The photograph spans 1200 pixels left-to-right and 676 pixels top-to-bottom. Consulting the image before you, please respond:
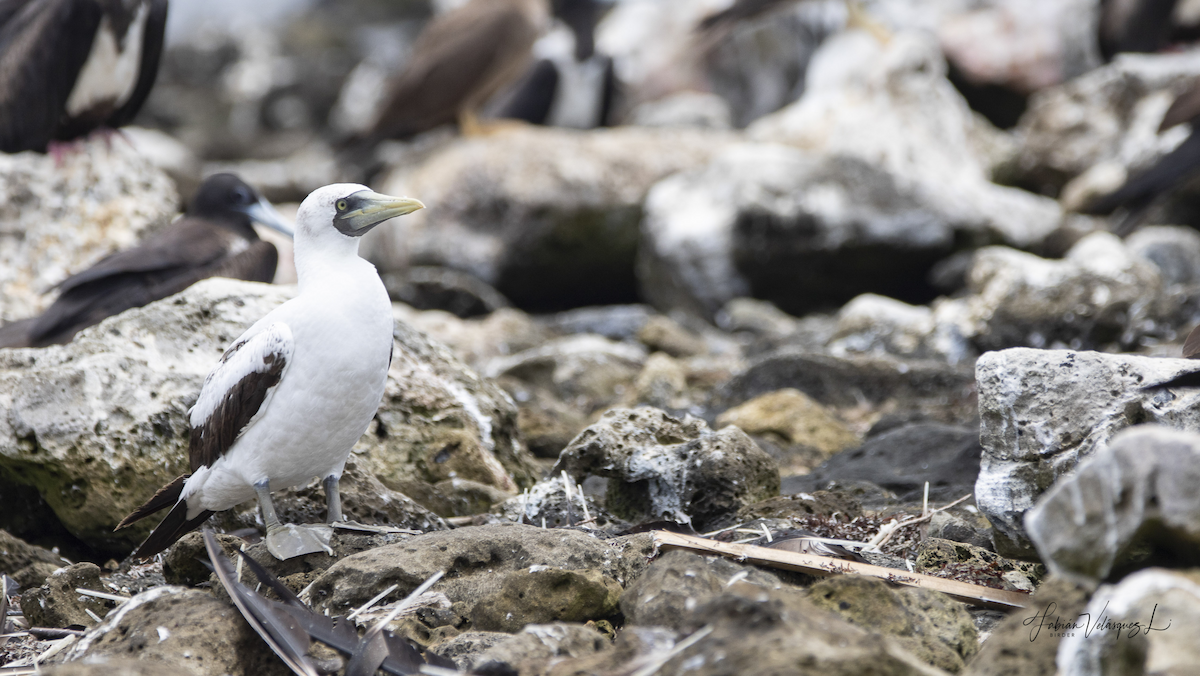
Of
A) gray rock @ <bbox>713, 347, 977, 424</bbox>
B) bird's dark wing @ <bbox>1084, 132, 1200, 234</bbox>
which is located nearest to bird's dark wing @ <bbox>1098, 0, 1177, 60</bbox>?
bird's dark wing @ <bbox>1084, 132, 1200, 234</bbox>

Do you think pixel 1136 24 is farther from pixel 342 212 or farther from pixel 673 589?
pixel 673 589

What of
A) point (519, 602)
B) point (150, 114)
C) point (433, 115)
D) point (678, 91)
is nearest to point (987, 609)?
point (519, 602)

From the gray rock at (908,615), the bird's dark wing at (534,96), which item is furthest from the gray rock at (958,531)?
the bird's dark wing at (534,96)

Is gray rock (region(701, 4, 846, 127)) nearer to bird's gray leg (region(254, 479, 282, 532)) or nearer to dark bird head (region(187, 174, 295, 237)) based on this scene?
dark bird head (region(187, 174, 295, 237))

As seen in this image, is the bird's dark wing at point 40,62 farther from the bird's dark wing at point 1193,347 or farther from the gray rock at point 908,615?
the bird's dark wing at point 1193,347

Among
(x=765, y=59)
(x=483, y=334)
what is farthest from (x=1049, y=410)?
(x=765, y=59)

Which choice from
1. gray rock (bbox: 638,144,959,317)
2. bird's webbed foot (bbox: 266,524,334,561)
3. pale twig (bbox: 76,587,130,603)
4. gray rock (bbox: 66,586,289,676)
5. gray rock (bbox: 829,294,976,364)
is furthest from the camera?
gray rock (bbox: 638,144,959,317)

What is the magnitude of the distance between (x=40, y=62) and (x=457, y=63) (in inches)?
216

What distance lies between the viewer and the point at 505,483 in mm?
4316

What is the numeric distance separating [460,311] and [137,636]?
690cm

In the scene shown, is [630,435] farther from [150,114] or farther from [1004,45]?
[150,114]

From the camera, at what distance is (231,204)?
5.54 metres

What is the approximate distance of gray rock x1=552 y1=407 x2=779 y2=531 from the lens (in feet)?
11.8

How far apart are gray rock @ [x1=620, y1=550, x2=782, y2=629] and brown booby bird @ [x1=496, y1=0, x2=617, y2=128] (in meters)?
12.3
